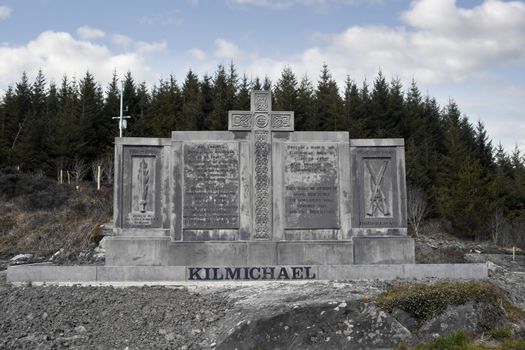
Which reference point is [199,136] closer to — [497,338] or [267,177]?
[267,177]

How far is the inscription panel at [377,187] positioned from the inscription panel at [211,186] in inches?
141

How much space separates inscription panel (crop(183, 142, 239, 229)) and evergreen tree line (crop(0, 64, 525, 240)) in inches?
856

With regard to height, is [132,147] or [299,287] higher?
[132,147]

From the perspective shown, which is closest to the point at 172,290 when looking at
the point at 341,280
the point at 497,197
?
the point at 341,280

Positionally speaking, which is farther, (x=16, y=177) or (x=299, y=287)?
(x=16, y=177)

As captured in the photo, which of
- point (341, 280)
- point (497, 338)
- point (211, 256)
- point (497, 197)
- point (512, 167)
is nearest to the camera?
point (497, 338)

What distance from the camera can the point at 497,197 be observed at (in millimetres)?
33500

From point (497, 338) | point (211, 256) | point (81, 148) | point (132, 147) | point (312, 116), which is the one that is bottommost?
point (497, 338)

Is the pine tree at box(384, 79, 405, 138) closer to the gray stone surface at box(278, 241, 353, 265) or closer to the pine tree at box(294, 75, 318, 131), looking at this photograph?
the pine tree at box(294, 75, 318, 131)

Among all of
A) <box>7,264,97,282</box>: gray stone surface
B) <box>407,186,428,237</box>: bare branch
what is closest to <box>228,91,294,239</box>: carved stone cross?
<box>7,264,97,282</box>: gray stone surface

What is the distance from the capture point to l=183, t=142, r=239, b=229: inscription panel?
45.9ft

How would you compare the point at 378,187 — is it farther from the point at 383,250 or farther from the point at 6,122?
the point at 6,122

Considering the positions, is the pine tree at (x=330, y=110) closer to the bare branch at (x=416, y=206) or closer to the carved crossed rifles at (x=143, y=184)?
the bare branch at (x=416, y=206)

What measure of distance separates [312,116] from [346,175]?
2507 centimetres
